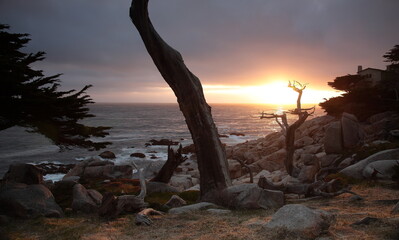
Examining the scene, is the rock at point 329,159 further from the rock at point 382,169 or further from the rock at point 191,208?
the rock at point 191,208

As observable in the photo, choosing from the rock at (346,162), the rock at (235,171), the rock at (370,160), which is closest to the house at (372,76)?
the rock at (235,171)

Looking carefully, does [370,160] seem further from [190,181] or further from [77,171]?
[77,171]

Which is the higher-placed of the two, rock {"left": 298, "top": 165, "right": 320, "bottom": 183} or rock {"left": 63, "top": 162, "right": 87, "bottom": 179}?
rock {"left": 298, "top": 165, "right": 320, "bottom": 183}

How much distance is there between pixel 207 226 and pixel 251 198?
282 cm

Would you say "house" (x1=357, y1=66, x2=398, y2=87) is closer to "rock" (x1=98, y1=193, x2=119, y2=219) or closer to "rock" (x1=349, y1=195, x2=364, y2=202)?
"rock" (x1=349, y1=195, x2=364, y2=202)

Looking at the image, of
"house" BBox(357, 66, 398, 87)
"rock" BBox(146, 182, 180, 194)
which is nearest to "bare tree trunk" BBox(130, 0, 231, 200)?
"rock" BBox(146, 182, 180, 194)

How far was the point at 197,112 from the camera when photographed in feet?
36.7

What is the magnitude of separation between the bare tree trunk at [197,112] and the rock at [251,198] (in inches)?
36.4

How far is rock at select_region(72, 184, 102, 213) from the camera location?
35.8ft

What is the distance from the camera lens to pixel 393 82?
3153 cm

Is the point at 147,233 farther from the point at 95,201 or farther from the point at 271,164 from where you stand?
the point at 271,164

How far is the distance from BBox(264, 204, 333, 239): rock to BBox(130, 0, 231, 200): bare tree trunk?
457 cm

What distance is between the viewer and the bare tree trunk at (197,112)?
10.8 metres

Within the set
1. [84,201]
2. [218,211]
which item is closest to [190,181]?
[84,201]
